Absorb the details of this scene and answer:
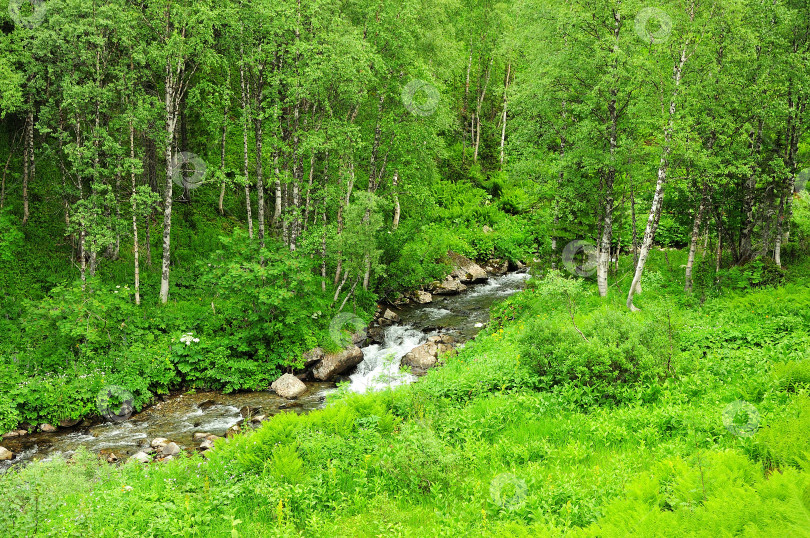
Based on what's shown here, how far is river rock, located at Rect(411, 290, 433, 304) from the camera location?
25.3m

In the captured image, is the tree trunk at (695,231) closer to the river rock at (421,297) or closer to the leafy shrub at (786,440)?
the leafy shrub at (786,440)

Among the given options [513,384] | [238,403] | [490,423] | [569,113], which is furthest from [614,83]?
[238,403]

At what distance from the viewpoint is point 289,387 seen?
16.0 metres

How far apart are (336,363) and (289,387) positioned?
2.08 m

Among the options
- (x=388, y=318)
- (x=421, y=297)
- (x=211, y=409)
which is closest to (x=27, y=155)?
(x=211, y=409)

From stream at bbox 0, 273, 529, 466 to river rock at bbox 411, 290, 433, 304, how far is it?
2910 mm

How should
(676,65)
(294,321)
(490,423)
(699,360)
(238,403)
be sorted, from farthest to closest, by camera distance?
1. (294,321)
2. (676,65)
3. (238,403)
4. (699,360)
5. (490,423)

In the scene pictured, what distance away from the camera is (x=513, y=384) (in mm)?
11023

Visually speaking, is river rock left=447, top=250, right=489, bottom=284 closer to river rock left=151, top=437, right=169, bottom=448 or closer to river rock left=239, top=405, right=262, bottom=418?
river rock left=239, top=405, right=262, bottom=418

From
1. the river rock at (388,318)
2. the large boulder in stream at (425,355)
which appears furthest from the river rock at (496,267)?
the large boulder in stream at (425,355)

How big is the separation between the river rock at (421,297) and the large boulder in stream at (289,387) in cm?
1014

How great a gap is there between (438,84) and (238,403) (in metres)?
16.5

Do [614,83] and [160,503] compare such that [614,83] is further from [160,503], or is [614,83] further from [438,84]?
[160,503]

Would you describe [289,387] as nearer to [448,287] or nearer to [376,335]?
[376,335]
